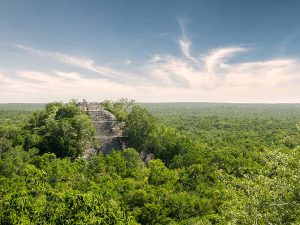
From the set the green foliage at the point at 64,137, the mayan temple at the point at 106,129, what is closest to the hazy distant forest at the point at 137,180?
the green foliage at the point at 64,137

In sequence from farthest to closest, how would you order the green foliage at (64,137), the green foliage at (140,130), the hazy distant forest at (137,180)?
1. the green foliage at (140,130)
2. the green foliage at (64,137)
3. the hazy distant forest at (137,180)

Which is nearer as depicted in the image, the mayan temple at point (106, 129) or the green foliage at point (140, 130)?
the green foliage at point (140, 130)

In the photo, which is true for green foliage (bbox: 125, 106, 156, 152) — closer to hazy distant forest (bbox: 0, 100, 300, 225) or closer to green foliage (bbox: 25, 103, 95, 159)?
hazy distant forest (bbox: 0, 100, 300, 225)

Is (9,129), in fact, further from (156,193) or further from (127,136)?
(156,193)

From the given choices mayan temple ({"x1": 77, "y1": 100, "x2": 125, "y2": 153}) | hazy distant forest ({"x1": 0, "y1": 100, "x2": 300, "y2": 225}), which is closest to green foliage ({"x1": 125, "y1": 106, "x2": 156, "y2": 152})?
hazy distant forest ({"x1": 0, "y1": 100, "x2": 300, "y2": 225})

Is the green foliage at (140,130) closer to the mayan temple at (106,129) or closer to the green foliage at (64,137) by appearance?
the mayan temple at (106,129)

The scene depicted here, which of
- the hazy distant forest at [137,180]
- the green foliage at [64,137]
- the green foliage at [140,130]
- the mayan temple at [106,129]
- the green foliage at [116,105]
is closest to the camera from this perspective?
the hazy distant forest at [137,180]

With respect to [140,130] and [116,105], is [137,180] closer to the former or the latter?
[140,130]

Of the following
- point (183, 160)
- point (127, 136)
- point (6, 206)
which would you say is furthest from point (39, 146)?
point (6, 206)
